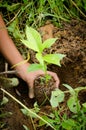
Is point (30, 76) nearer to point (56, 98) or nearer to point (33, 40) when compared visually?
point (56, 98)

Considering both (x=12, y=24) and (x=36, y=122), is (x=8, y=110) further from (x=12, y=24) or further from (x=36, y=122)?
(x=12, y=24)

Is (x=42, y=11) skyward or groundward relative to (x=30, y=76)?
skyward

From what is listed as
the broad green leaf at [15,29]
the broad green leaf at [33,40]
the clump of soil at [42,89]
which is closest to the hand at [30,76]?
the clump of soil at [42,89]

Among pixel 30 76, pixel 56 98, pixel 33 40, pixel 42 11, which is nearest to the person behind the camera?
pixel 33 40

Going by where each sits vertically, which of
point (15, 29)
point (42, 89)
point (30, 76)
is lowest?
point (42, 89)

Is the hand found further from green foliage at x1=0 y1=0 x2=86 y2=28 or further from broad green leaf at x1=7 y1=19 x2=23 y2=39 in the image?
green foliage at x1=0 y1=0 x2=86 y2=28

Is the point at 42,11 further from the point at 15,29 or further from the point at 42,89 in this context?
the point at 42,89

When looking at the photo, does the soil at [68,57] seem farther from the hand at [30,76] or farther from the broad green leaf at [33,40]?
the broad green leaf at [33,40]

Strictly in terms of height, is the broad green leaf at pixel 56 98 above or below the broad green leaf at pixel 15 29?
below

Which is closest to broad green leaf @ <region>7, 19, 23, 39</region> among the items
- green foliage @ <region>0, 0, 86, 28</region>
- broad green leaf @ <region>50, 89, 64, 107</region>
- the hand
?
green foliage @ <region>0, 0, 86, 28</region>

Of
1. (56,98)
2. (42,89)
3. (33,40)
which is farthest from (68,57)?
(33,40)

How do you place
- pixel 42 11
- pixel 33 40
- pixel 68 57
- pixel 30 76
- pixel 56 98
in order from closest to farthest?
pixel 33 40, pixel 56 98, pixel 30 76, pixel 68 57, pixel 42 11

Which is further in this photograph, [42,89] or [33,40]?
[42,89]

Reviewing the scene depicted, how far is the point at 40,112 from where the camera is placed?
1.82 meters
